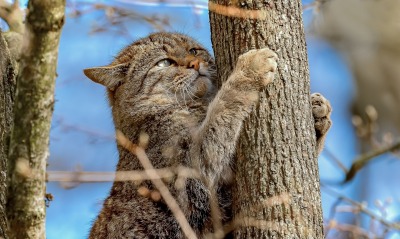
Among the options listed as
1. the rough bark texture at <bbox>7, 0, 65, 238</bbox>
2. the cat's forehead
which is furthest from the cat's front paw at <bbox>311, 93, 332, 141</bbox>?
the rough bark texture at <bbox>7, 0, 65, 238</bbox>

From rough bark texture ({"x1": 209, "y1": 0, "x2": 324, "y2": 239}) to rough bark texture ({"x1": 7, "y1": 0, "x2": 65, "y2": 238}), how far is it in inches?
58.8

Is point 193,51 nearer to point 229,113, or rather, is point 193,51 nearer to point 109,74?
point 109,74

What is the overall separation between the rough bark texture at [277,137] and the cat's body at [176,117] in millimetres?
120

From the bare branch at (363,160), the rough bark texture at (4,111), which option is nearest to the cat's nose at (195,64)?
the rough bark texture at (4,111)

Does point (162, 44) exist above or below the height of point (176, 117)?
above

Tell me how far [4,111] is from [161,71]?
1.44m

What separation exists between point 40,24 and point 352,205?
493cm

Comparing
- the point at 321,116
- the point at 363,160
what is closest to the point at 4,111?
the point at 321,116

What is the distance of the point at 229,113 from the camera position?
4887 millimetres

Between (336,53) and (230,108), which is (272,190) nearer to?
(230,108)

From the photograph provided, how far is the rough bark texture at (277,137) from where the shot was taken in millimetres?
4289

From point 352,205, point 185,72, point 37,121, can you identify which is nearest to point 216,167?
point 185,72

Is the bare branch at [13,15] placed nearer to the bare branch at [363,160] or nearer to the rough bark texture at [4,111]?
the rough bark texture at [4,111]

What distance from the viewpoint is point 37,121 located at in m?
3.29
